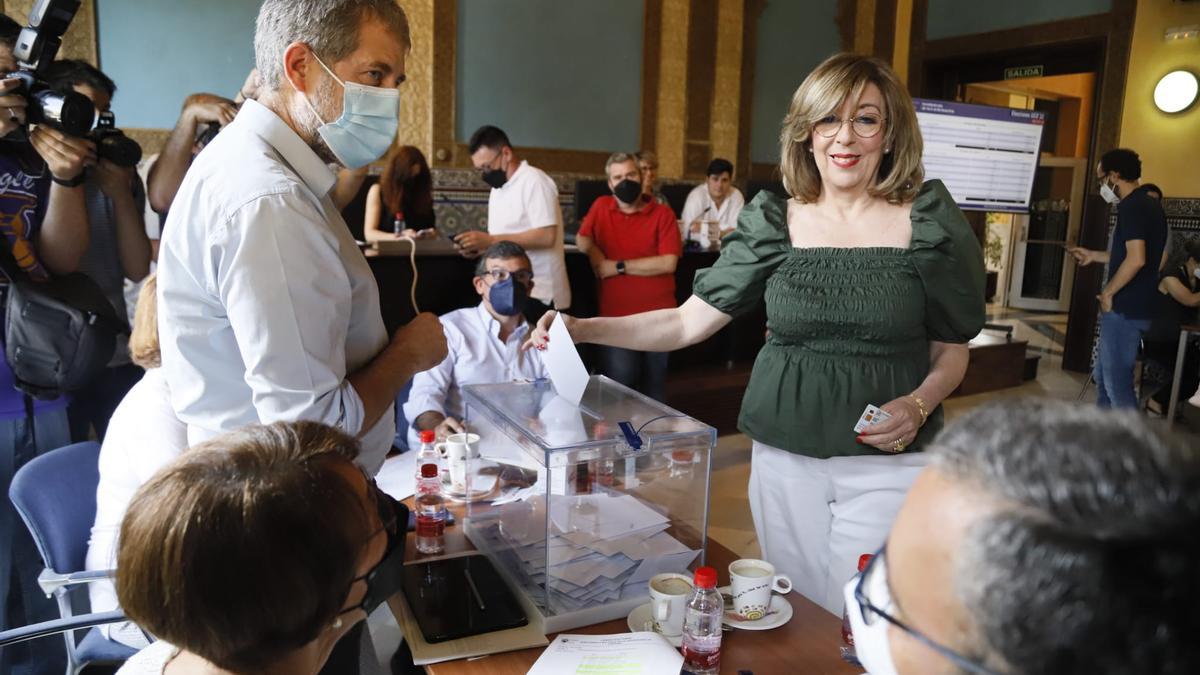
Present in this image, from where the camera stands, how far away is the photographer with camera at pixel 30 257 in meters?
2.07

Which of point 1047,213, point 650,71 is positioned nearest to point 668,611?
point 650,71

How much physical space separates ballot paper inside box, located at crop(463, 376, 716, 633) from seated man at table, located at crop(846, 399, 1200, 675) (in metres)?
0.89

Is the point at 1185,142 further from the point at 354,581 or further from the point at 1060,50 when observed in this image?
the point at 354,581

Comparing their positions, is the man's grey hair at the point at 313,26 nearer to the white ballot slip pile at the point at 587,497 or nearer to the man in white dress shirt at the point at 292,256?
the man in white dress shirt at the point at 292,256

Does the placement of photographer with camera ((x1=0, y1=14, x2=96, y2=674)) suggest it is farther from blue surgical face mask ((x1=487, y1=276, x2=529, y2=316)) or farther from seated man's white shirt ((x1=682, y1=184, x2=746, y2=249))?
seated man's white shirt ((x1=682, y1=184, x2=746, y2=249))

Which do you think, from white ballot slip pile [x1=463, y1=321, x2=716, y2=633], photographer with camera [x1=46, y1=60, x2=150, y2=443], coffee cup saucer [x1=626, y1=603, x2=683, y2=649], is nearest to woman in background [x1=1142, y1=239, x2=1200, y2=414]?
white ballot slip pile [x1=463, y1=321, x2=716, y2=633]

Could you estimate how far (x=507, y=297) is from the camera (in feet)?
9.28

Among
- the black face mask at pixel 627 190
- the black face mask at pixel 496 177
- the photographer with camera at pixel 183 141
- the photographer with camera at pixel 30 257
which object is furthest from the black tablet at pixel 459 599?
the black face mask at pixel 627 190

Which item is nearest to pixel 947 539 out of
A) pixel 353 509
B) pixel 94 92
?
pixel 353 509

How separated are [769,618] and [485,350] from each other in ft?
6.09

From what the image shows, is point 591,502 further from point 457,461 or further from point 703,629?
point 457,461

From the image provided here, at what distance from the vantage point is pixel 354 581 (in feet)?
3.14

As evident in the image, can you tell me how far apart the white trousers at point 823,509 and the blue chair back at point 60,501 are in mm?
1503

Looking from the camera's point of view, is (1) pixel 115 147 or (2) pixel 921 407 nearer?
(2) pixel 921 407
